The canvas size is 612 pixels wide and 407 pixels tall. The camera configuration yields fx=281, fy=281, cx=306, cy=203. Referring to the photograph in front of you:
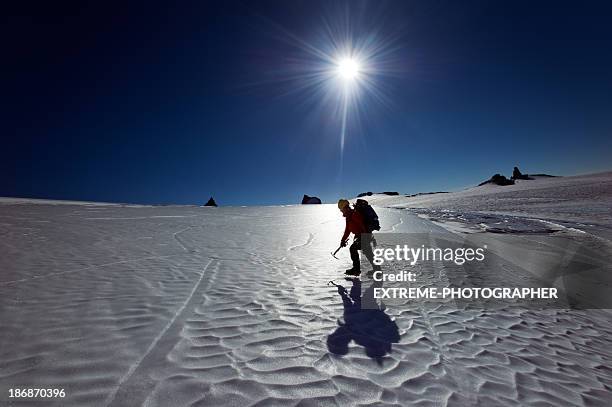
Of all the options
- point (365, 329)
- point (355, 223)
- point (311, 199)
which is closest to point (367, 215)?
point (355, 223)

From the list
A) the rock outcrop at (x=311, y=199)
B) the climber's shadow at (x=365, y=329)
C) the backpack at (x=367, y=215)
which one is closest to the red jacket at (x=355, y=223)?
the backpack at (x=367, y=215)

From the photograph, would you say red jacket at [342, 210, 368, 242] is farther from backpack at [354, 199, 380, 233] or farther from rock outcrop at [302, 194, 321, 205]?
rock outcrop at [302, 194, 321, 205]

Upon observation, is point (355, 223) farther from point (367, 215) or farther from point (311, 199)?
point (311, 199)

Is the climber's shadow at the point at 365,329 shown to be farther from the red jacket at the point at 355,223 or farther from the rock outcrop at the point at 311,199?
the rock outcrop at the point at 311,199

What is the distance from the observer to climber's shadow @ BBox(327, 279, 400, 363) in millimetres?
3558

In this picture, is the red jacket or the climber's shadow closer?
the climber's shadow

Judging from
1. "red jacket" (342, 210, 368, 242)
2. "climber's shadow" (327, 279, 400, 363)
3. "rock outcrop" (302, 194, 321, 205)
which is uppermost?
"rock outcrop" (302, 194, 321, 205)

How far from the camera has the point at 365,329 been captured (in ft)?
13.4

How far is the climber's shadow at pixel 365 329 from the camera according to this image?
11.7ft

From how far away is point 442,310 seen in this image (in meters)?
5.02

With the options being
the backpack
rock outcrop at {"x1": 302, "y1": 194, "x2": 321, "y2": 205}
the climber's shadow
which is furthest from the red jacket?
rock outcrop at {"x1": 302, "y1": 194, "x2": 321, "y2": 205}

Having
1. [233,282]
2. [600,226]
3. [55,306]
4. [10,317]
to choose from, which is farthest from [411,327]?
[600,226]

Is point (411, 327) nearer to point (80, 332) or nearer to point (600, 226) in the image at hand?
point (80, 332)

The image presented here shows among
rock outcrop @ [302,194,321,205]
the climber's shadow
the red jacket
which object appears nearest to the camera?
the climber's shadow
